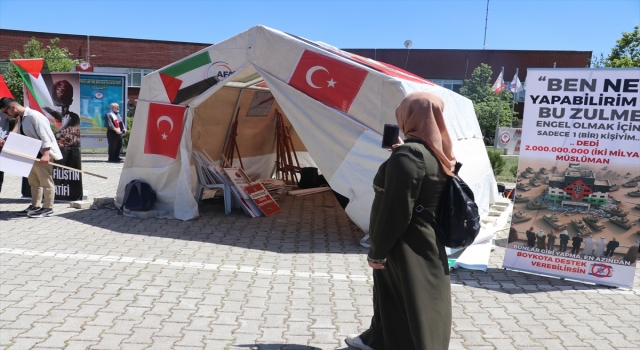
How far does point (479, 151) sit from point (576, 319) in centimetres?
523

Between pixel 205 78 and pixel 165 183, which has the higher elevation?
pixel 205 78

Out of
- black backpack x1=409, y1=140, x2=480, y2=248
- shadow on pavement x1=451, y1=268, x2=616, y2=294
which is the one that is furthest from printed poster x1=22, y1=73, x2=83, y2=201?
black backpack x1=409, y1=140, x2=480, y2=248

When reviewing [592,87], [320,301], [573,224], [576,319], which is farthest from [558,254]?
[320,301]

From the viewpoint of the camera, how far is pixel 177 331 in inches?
169

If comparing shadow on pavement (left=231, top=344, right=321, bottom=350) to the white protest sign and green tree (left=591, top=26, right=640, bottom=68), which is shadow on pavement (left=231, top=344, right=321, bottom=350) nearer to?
the white protest sign

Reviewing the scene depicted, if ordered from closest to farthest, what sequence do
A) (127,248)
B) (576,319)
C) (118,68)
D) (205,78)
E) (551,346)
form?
(551,346), (576,319), (127,248), (205,78), (118,68)

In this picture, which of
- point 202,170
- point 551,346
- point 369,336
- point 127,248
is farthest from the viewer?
point 202,170

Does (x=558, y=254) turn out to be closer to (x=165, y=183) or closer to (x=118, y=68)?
(x=165, y=183)

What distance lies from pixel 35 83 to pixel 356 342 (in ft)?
26.5

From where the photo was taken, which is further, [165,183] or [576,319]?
[165,183]

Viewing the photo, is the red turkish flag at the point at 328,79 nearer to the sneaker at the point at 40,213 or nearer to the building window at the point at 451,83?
the sneaker at the point at 40,213

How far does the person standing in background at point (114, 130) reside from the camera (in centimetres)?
1652

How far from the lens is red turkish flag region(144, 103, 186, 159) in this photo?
8.31 meters

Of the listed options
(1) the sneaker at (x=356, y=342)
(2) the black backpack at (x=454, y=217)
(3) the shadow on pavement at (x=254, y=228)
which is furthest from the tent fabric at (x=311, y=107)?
(2) the black backpack at (x=454, y=217)
